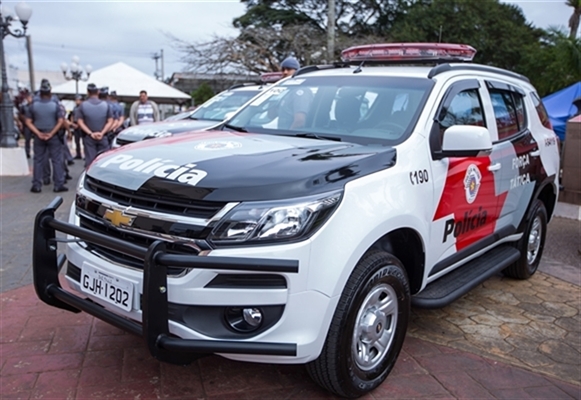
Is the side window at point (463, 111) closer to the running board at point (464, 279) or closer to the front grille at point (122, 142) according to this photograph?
the running board at point (464, 279)

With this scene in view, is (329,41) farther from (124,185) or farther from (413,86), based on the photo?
(124,185)

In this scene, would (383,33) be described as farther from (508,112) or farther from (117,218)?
(117,218)

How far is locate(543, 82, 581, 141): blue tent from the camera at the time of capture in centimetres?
1196

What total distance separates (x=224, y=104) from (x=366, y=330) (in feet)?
20.5

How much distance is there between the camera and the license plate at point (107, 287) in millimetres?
2547

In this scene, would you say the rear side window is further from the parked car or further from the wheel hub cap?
the parked car

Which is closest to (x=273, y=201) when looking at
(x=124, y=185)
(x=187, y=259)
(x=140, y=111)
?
(x=187, y=259)

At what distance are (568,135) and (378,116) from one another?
314 cm

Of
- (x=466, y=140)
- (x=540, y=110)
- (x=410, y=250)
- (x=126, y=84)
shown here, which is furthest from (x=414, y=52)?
(x=126, y=84)

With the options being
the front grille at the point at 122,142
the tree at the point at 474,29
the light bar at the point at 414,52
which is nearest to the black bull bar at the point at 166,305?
the light bar at the point at 414,52

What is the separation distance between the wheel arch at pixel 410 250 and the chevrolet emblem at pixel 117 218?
4.48ft

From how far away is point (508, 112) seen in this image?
443 cm

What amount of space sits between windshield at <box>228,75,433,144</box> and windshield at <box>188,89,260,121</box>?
4149 mm

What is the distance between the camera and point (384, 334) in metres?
2.99
